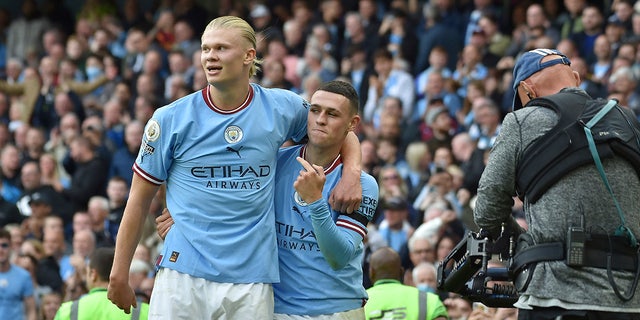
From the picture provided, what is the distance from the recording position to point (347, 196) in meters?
6.58

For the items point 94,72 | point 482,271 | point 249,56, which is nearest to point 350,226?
point 482,271

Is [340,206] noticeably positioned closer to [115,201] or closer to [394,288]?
[394,288]

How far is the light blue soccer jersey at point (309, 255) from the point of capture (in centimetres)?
659

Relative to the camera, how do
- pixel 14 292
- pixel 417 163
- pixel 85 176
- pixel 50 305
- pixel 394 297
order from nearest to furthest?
1. pixel 394 297
2. pixel 14 292
3. pixel 50 305
4. pixel 417 163
5. pixel 85 176

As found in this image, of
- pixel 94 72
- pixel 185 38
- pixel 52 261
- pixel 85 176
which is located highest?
pixel 185 38

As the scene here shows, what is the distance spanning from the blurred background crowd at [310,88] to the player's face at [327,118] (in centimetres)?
390

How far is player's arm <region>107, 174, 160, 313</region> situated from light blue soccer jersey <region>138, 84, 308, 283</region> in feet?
0.25

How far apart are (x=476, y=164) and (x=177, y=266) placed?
781 centimetres

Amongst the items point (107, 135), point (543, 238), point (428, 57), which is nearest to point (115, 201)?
point (107, 135)

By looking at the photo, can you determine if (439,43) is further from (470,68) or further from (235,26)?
(235,26)

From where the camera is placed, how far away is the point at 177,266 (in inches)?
249

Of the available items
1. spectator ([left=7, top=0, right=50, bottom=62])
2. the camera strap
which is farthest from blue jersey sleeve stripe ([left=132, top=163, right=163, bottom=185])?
spectator ([left=7, top=0, right=50, bottom=62])

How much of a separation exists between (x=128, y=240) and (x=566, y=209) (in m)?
2.17

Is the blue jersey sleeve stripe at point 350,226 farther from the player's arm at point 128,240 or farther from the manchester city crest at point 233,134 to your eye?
the player's arm at point 128,240
